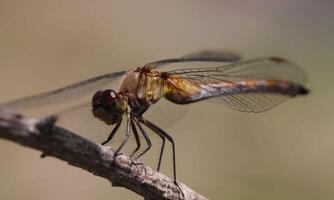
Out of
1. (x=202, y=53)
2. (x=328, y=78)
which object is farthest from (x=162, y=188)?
(x=328, y=78)

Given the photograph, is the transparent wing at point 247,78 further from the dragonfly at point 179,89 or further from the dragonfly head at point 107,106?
the dragonfly head at point 107,106

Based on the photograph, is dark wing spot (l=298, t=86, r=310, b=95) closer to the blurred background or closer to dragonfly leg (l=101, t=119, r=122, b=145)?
dragonfly leg (l=101, t=119, r=122, b=145)

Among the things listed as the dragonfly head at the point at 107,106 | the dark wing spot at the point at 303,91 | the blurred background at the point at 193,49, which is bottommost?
the blurred background at the point at 193,49

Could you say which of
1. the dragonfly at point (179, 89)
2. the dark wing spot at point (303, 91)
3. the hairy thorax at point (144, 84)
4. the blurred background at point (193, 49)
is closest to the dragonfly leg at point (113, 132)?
the dragonfly at point (179, 89)

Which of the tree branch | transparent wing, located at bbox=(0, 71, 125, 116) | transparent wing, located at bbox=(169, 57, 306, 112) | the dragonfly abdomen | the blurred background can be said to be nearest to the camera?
the tree branch

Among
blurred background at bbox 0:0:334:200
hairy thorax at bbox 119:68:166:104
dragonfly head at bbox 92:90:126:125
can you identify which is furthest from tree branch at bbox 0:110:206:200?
blurred background at bbox 0:0:334:200

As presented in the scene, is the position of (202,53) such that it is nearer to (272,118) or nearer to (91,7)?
(272,118)

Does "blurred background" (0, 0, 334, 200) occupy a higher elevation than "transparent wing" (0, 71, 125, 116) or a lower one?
lower

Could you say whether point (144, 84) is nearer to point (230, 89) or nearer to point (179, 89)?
point (179, 89)
